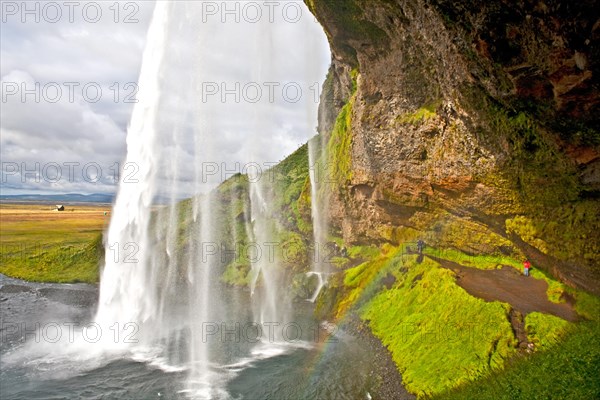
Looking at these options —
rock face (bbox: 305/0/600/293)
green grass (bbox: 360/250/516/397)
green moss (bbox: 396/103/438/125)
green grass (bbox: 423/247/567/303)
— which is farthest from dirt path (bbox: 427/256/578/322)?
green moss (bbox: 396/103/438/125)

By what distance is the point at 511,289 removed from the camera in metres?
18.6

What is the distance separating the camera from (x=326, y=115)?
49844mm

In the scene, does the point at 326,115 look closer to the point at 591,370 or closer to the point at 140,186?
the point at 140,186

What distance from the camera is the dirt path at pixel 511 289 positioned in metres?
16.2

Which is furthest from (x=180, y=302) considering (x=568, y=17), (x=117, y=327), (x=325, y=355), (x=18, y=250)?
(x=18, y=250)

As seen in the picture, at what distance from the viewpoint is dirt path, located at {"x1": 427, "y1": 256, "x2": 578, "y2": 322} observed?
53.0 feet

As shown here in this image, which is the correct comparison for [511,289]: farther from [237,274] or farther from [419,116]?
[237,274]

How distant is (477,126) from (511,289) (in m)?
Answer: 8.37

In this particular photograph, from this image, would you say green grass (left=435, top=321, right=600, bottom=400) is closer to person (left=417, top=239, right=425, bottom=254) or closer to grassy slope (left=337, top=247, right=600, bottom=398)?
grassy slope (left=337, top=247, right=600, bottom=398)

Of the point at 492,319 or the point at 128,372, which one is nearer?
the point at 492,319

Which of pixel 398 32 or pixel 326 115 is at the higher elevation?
pixel 326 115

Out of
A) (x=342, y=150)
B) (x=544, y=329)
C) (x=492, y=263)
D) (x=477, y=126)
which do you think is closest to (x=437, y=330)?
(x=544, y=329)

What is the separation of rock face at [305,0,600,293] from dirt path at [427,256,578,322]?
1.39 meters

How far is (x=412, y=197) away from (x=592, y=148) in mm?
12899
